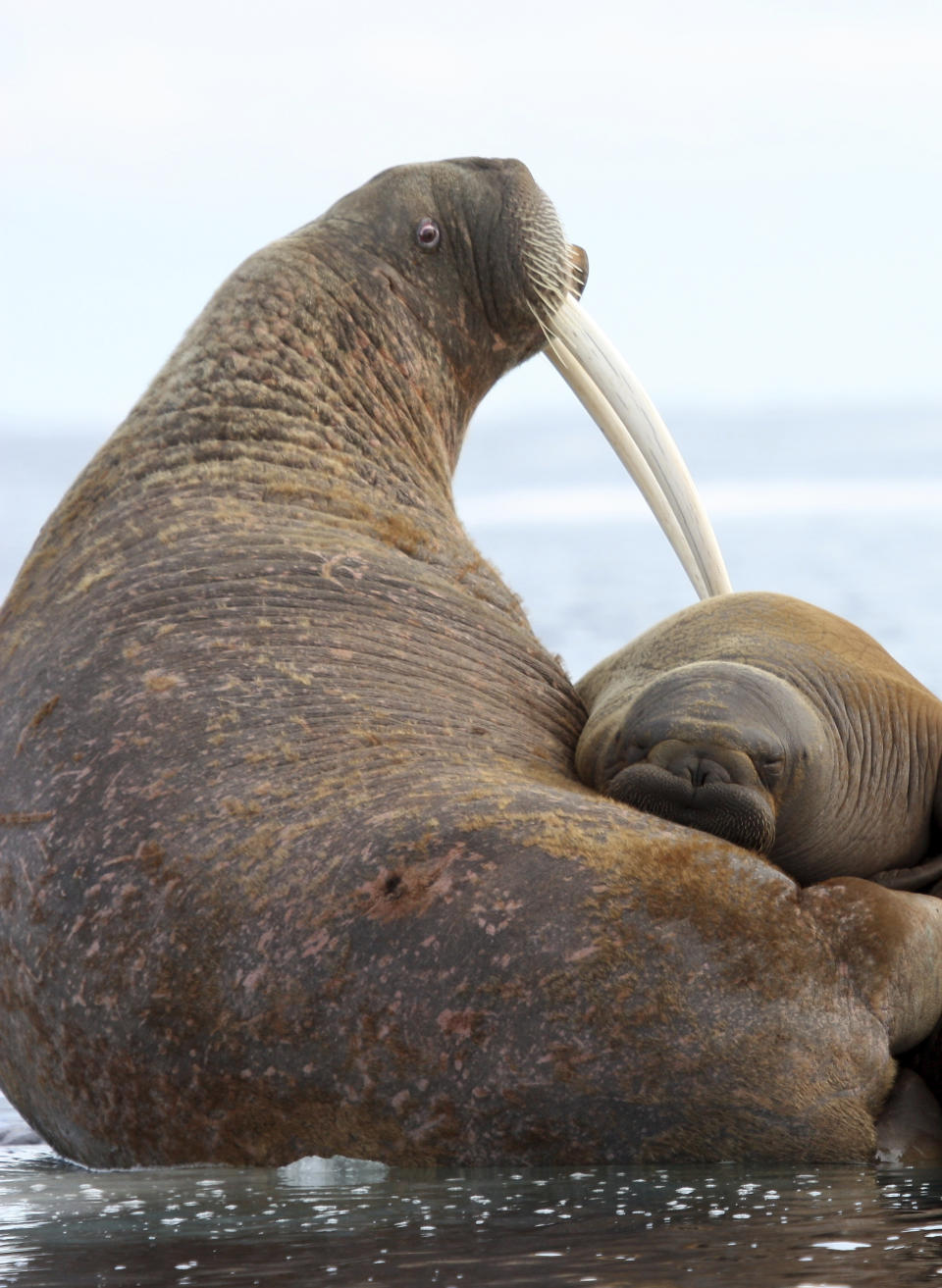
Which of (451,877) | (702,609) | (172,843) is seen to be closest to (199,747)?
(172,843)

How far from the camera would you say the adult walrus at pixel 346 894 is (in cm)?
487

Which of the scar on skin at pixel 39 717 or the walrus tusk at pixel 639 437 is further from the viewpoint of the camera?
the walrus tusk at pixel 639 437

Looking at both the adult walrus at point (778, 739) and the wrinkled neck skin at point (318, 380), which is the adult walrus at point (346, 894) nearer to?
the wrinkled neck skin at point (318, 380)

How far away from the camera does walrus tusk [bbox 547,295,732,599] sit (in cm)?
876

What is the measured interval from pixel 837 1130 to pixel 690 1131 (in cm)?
44

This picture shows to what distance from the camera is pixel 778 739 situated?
608 cm

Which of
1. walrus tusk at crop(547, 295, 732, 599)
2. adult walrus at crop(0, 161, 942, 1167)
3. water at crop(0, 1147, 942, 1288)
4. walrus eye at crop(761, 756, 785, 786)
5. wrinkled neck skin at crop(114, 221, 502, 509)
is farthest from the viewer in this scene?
walrus tusk at crop(547, 295, 732, 599)

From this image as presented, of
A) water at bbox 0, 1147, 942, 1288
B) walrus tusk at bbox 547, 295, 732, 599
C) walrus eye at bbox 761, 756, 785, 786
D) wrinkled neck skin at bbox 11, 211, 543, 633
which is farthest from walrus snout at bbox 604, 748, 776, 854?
walrus tusk at bbox 547, 295, 732, 599

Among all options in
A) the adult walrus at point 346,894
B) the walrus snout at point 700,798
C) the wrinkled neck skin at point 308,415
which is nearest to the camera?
the adult walrus at point 346,894

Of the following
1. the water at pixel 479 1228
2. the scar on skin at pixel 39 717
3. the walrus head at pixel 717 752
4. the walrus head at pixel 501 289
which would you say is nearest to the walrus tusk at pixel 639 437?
the walrus head at pixel 501 289

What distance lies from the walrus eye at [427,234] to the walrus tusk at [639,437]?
2.59 feet

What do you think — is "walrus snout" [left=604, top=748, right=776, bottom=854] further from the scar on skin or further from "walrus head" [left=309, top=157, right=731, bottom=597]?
"walrus head" [left=309, top=157, right=731, bottom=597]

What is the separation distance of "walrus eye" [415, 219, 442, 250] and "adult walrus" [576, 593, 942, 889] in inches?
89.4

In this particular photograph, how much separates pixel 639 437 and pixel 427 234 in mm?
1474
